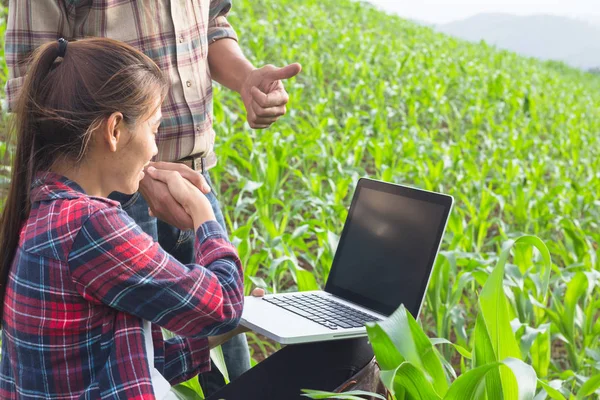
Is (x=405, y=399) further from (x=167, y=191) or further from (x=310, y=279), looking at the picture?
(x=310, y=279)

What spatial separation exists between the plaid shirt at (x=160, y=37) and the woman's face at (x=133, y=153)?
373 millimetres

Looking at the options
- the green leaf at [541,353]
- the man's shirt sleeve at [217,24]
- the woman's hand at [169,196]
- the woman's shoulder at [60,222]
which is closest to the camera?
the woman's shoulder at [60,222]

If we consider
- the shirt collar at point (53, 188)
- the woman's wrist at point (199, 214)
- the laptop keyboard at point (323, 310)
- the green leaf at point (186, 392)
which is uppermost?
Answer: the shirt collar at point (53, 188)

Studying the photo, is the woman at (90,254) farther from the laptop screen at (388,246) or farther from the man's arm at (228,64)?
the man's arm at (228,64)

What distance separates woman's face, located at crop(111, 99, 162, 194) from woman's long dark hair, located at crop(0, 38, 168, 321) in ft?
0.06

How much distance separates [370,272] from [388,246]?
8cm

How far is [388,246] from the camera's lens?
170 cm

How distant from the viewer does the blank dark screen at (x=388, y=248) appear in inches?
63.3

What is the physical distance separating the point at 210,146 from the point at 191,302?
2.49 feet

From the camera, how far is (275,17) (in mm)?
10727

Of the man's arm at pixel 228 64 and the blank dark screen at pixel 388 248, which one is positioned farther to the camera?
the man's arm at pixel 228 64

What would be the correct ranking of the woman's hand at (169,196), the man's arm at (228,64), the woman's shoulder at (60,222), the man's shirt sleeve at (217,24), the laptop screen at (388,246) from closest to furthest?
1. the woman's shoulder at (60,222)
2. the woman's hand at (169,196)
3. the laptop screen at (388,246)
4. the man's arm at (228,64)
5. the man's shirt sleeve at (217,24)

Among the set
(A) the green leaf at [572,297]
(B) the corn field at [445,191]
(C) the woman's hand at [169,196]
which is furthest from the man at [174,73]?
(A) the green leaf at [572,297]

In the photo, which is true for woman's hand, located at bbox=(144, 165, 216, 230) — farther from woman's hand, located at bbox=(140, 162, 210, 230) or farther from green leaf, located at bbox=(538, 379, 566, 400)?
green leaf, located at bbox=(538, 379, 566, 400)
